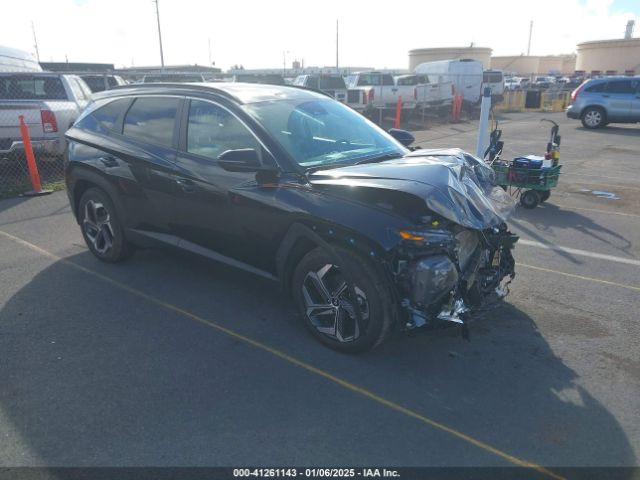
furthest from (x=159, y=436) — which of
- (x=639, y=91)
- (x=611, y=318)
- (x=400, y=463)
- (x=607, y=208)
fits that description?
(x=639, y=91)

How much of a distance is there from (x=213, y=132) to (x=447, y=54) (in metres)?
60.9

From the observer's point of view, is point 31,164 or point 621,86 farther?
point 621,86

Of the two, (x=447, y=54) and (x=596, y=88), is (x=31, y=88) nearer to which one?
(x=596, y=88)

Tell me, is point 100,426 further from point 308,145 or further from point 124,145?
point 124,145

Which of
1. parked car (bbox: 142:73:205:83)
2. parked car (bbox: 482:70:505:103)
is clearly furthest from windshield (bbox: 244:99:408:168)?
parked car (bbox: 482:70:505:103)

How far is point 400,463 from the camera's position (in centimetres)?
268

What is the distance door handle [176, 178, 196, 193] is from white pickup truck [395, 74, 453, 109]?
20.4 meters

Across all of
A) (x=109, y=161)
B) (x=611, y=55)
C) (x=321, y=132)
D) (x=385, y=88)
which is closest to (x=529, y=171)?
(x=321, y=132)

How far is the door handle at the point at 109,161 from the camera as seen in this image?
16.3 feet

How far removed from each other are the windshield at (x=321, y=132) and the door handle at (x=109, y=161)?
64.3 inches

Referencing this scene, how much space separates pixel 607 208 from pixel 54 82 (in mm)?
10596

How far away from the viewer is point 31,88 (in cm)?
1048

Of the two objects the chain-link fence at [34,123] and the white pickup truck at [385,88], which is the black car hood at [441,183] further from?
the white pickup truck at [385,88]

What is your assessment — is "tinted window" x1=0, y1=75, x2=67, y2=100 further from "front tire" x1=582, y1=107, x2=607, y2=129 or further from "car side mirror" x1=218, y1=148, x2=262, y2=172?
"front tire" x1=582, y1=107, x2=607, y2=129
